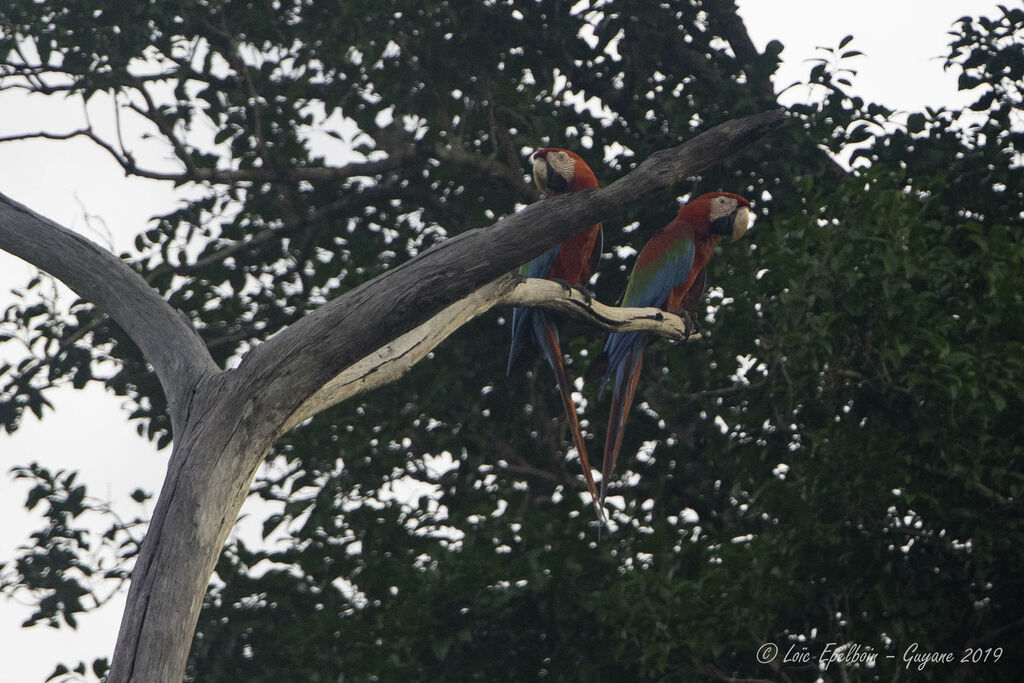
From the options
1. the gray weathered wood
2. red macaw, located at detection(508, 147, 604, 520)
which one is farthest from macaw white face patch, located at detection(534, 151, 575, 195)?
the gray weathered wood

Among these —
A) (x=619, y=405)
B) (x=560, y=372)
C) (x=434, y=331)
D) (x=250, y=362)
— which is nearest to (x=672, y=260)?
(x=619, y=405)

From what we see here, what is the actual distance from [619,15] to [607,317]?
6.59ft

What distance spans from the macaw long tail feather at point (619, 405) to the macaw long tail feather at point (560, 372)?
0.09 metres

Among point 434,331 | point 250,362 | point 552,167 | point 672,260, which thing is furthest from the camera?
point 672,260

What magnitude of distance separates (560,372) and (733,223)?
99 cm

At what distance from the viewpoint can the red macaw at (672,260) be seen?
14.1ft

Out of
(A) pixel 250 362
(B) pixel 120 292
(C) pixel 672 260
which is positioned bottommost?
(A) pixel 250 362

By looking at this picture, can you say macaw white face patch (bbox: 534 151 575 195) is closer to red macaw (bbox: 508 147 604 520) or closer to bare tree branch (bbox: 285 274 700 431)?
red macaw (bbox: 508 147 604 520)

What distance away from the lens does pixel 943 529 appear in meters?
3.79

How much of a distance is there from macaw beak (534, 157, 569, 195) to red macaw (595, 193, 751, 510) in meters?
0.73

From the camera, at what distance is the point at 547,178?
12.4 feet

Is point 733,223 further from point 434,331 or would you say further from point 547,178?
point 434,331

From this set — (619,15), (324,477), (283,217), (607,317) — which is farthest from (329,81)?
(607,317)

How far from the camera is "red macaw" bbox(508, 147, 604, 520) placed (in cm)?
378
